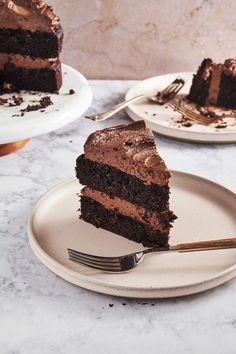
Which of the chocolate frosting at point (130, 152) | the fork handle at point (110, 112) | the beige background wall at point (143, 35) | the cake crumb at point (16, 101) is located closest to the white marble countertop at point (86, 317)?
the chocolate frosting at point (130, 152)

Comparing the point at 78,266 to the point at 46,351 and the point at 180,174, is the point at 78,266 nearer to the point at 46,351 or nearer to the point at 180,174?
the point at 46,351

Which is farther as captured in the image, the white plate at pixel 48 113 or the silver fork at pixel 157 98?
the silver fork at pixel 157 98

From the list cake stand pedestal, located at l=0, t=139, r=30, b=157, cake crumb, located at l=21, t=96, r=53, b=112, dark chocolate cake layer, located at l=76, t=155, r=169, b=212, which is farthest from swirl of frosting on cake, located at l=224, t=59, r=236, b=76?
Answer: dark chocolate cake layer, located at l=76, t=155, r=169, b=212

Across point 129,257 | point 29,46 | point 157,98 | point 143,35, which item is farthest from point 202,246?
point 143,35

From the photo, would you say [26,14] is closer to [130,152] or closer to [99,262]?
[130,152]

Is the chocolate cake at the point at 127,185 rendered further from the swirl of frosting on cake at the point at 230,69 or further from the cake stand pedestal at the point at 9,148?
the swirl of frosting on cake at the point at 230,69

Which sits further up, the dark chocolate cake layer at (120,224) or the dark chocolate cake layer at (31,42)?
the dark chocolate cake layer at (31,42)

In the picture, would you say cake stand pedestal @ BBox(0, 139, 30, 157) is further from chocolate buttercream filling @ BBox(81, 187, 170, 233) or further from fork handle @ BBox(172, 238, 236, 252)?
fork handle @ BBox(172, 238, 236, 252)
